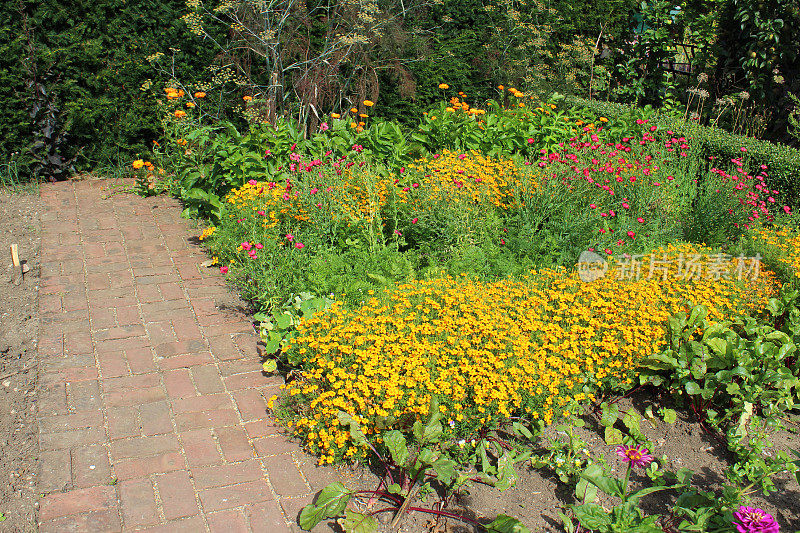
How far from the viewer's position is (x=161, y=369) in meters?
3.69

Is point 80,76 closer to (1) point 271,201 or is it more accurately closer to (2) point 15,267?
(2) point 15,267

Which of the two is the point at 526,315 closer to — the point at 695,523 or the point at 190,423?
the point at 695,523

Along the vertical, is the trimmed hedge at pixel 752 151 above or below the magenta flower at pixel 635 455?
above

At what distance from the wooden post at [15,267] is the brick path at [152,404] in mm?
182

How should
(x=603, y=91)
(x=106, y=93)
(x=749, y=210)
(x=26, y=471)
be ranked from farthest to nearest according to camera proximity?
(x=603, y=91), (x=106, y=93), (x=749, y=210), (x=26, y=471)

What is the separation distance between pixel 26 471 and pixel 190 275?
2.07 metres

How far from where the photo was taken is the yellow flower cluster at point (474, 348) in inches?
121

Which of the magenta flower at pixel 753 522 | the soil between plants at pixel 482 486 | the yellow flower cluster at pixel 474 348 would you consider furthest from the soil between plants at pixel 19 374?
the magenta flower at pixel 753 522

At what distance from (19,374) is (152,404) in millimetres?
863

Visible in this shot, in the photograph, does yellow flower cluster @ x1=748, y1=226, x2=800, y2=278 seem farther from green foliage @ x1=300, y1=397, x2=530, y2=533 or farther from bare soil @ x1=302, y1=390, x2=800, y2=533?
green foliage @ x1=300, y1=397, x2=530, y2=533

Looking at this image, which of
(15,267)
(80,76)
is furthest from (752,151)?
(80,76)

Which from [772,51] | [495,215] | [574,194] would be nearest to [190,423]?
[495,215]

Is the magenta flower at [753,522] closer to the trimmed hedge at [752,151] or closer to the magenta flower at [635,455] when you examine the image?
the magenta flower at [635,455]

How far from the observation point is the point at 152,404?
3393mm
